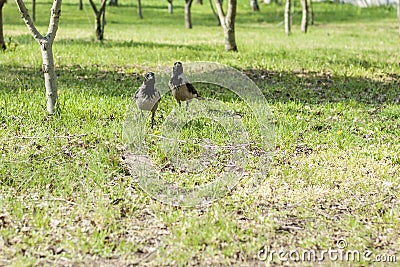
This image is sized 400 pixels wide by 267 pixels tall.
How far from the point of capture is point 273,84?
462 inches

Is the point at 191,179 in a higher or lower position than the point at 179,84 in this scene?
lower

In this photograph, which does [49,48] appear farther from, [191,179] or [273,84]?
[273,84]

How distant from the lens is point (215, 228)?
17.3 feet

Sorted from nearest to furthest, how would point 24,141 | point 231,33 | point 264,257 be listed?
point 264,257 < point 24,141 < point 231,33

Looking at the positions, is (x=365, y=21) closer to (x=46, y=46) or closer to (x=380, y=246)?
(x=46, y=46)

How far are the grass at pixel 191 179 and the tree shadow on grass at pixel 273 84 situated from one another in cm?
3

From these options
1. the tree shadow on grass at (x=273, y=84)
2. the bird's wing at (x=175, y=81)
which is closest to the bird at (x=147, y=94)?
the bird's wing at (x=175, y=81)

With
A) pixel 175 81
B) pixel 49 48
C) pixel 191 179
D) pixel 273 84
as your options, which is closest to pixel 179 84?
pixel 175 81

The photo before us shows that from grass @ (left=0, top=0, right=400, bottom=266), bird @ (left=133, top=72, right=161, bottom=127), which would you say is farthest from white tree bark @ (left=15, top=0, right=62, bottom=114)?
bird @ (left=133, top=72, right=161, bottom=127)

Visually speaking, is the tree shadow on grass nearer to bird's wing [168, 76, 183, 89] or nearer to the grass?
the grass

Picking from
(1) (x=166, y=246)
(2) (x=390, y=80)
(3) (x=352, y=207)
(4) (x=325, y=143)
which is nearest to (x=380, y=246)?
(3) (x=352, y=207)

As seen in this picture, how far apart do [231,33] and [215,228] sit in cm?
1148

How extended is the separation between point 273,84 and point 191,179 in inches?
222

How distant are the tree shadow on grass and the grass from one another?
1.3 inches
